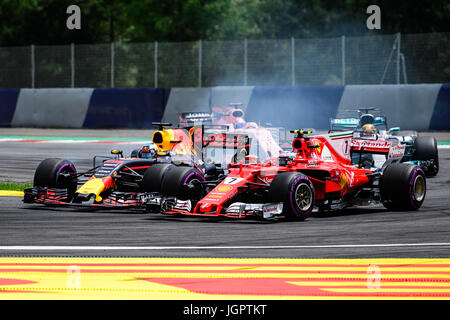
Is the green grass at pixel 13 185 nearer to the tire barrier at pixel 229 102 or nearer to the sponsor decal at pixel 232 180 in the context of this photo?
the sponsor decal at pixel 232 180

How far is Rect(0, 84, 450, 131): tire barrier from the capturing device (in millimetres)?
25934

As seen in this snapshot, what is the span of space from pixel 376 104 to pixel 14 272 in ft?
62.9

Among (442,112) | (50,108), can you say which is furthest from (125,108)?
(442,112)

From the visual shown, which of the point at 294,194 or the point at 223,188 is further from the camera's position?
the point at 223,188

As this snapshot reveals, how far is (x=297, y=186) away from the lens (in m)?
12.2

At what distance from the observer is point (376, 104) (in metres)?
26.1

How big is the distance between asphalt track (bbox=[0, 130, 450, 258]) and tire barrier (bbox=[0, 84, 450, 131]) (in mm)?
11374

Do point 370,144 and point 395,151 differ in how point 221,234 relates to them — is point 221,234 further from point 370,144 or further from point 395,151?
point 395,151

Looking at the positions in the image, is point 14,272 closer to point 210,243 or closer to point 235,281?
point 235,281

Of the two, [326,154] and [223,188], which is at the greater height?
[326,154]

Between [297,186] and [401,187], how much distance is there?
1995mm

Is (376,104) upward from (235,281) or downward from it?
upward

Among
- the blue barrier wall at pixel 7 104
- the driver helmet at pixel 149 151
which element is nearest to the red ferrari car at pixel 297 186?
the driver helmet at pixel 149 151

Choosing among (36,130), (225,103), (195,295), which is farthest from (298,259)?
(36,130)
